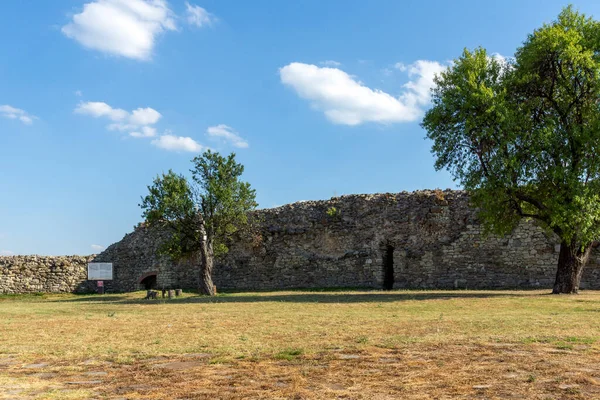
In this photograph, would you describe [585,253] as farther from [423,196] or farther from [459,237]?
[423,196]

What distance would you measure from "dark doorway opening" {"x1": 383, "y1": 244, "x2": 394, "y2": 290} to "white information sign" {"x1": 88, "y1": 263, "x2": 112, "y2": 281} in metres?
17.4

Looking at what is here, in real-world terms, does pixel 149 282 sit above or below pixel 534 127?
below

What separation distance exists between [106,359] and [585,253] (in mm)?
17689

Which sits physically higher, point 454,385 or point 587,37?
point 587,37

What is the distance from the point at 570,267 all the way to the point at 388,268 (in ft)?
31.5

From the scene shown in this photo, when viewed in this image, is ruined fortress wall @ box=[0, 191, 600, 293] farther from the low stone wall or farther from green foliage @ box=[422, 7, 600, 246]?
green foliage @ box=[422, 7, 600, 246]

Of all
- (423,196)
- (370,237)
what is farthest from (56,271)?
(423,196)

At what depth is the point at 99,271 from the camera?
3456cm

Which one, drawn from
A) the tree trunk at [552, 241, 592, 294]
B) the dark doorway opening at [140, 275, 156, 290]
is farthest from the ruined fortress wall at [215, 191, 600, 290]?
the dark doorway opening at [140, 275, 156, 290]

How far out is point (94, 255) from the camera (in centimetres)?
3569

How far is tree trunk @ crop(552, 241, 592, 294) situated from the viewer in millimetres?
19578

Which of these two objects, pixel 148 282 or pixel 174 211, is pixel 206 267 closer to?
pixel 174 211

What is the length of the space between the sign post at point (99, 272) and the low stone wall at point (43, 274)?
1008mm

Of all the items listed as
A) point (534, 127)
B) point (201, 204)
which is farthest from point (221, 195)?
point (534, 127)
